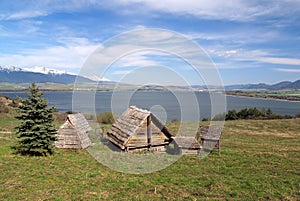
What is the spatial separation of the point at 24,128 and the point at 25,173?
5394 millimetres

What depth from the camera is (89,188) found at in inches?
537

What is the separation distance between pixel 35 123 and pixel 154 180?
1146 cm

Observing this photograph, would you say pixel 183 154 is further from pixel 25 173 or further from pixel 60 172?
pixel 25 173

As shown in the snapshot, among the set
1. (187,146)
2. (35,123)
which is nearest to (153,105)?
(187,146)

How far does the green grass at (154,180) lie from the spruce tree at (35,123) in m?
1.19

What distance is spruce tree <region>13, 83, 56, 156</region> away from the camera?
64.6 ft

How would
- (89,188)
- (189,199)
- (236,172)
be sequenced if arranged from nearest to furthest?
(189,199) < (89,188) < (236,172)

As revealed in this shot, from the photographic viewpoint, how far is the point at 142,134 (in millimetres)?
24078

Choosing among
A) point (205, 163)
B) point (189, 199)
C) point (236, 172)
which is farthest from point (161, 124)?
point (189, 199)

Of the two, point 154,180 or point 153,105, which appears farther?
point 153,105

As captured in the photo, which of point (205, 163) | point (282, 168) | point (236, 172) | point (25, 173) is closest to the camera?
point (25, 173)

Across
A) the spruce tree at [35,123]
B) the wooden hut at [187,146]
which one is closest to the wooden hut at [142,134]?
the wooden hut at [187,146]

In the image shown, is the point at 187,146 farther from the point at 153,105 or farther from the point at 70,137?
the point at 153,105

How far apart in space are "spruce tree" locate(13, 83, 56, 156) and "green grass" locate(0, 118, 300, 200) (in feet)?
3.91
